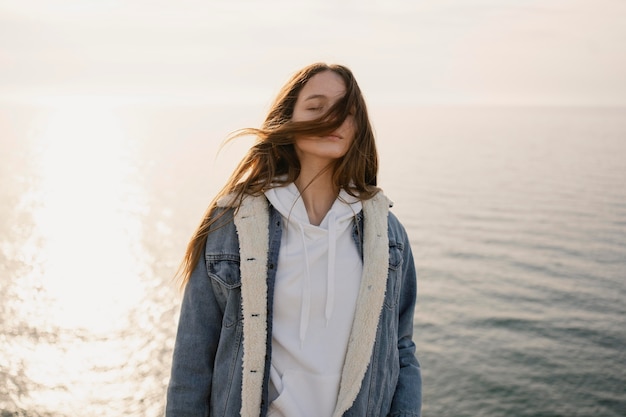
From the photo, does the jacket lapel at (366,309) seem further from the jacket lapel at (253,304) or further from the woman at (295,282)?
the jacket lapel at (253,304)

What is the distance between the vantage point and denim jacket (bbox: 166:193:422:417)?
279cm

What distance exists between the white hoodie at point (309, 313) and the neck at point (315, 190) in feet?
0.29

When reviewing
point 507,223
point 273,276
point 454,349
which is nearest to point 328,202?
point 273,276

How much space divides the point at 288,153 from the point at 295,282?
64 centimetres

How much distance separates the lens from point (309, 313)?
285 centimetres

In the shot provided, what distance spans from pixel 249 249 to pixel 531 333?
31425 mm

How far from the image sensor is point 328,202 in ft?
10.2

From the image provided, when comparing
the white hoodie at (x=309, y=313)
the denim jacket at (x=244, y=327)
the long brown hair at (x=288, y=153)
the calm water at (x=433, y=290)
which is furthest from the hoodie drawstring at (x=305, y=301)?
the calm water at (x=433, y=290)

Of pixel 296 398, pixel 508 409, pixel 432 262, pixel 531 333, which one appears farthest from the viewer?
pixel 432 262

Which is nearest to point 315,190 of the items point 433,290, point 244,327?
point 244,327

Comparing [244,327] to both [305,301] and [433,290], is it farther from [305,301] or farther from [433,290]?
[433,290]

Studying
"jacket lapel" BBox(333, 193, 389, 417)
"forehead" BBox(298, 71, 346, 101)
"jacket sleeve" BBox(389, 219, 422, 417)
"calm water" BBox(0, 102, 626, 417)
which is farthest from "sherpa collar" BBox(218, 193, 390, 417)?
"calm water" BBox(0, 102, 626, 417)

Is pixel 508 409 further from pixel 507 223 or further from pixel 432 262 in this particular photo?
pixel 507 223

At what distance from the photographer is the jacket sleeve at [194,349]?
2.83 metres
